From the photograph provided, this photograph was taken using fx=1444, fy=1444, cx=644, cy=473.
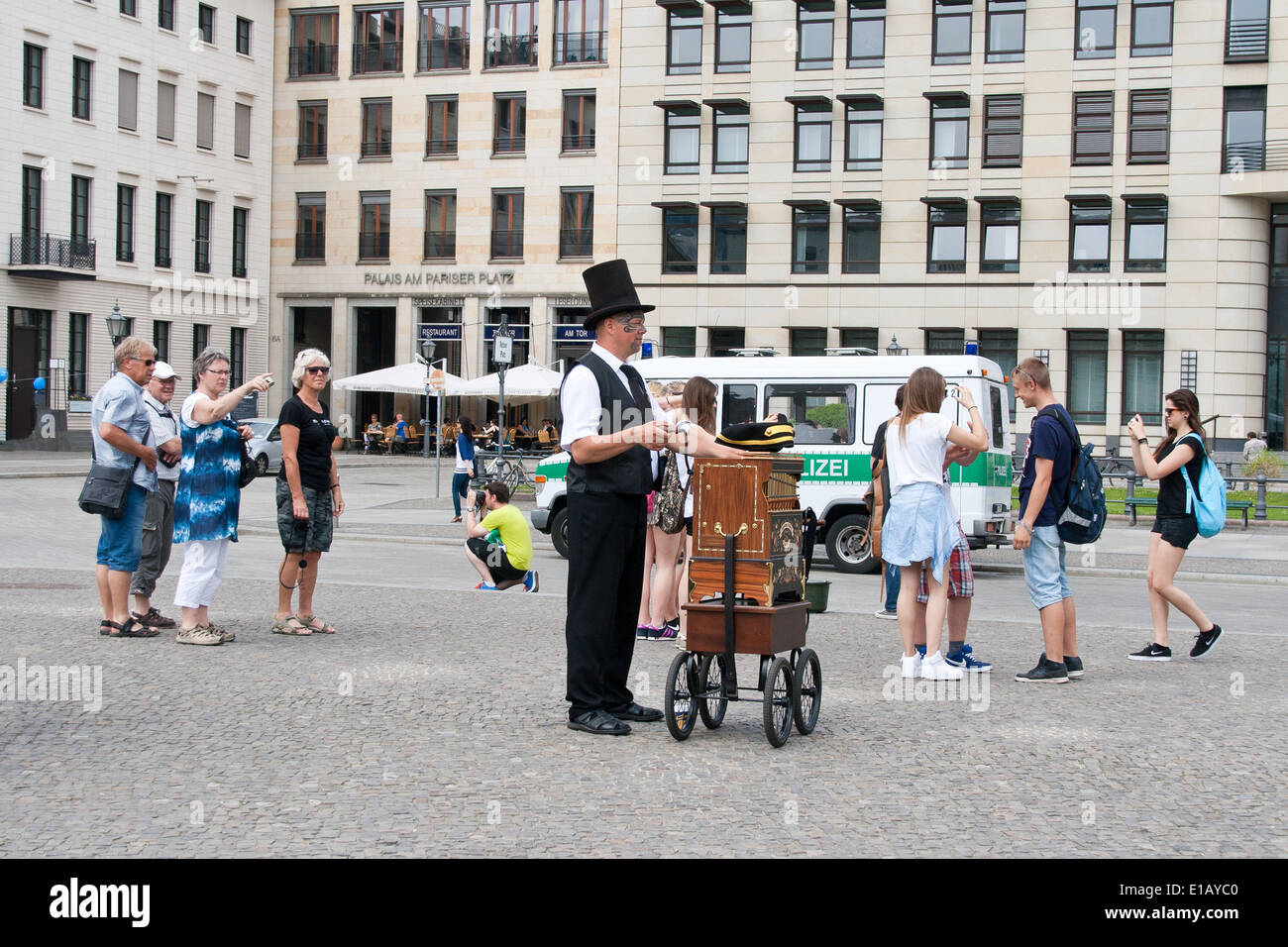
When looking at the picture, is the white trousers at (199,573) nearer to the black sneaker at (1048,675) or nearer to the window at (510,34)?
the black sneaker at (1048,675)

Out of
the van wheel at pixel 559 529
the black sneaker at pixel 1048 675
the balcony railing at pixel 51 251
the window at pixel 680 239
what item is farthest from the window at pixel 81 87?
the black sneaker at pixel 1048 675

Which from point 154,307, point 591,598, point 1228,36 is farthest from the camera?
point 154,307

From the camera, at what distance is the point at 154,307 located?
161 feet

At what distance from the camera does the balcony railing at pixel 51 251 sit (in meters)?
43.8

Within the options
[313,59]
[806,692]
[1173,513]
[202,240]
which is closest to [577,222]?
[313,59]

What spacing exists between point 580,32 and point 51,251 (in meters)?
18.5

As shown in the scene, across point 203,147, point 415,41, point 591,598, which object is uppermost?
point 415,41

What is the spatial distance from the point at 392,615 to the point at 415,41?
43.0m

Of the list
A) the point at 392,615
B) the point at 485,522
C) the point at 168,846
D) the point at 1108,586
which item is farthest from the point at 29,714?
the point at 1108,586

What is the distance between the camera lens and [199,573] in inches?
370

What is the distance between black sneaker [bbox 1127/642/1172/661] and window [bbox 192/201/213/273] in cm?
4584

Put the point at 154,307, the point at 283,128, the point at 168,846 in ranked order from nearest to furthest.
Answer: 1. the point at 168,846
2. the point at 154,307
3. the point at 283,128

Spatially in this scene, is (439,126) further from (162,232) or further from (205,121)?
(162,232)

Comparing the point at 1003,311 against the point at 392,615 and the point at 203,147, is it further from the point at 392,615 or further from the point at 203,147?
the point at 392,615
